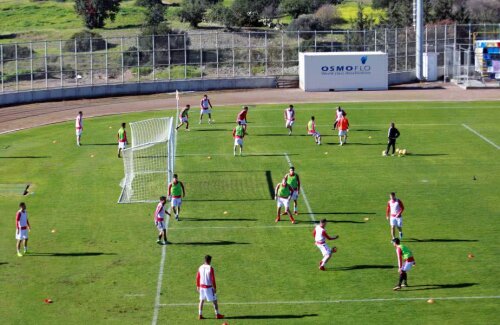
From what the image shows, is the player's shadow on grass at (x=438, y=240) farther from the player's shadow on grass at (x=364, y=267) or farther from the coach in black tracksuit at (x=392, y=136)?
the coach in black tracksuit at (x=392, y=136)

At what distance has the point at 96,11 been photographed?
102062mm

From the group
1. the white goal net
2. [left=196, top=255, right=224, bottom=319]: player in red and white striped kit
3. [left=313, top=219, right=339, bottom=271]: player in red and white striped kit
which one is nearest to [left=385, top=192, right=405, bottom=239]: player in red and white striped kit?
[left=313, top=219, right=339, bottom=271]: player in red and white striped kit

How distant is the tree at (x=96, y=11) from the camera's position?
101 meters

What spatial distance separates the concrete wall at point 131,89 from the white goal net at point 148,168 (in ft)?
57.9

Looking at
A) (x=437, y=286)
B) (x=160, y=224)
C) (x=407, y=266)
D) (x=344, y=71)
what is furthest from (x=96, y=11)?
(x=407, y=266)

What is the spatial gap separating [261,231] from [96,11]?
72.4 meters

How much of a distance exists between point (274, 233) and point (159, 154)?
12564 mm

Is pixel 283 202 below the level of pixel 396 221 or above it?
above

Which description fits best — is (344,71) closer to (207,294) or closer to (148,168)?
(148,168)

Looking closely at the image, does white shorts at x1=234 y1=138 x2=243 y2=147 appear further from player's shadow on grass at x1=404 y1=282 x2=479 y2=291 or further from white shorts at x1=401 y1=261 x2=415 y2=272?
white shorts at x1=401 y1=261 x2=415 y2=272

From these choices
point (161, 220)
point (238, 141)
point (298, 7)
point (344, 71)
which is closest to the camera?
point (161, 220)

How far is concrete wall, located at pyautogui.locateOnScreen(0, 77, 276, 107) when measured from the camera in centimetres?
6348

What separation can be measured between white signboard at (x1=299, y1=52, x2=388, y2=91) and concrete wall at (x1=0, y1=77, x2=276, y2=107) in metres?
4.11

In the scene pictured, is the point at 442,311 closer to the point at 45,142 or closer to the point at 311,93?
the point at 45,142
